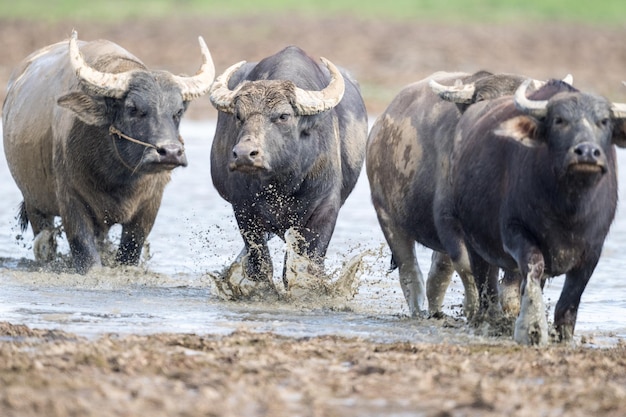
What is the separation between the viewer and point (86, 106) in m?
10.6

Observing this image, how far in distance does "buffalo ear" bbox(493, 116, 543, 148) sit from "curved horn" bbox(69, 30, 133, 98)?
144 inches

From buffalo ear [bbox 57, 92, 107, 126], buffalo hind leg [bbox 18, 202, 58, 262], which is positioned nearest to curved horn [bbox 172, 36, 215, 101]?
buffalo ear [bbox 57, 92, 107, 126]

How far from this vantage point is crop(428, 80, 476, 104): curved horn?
9.13 meters

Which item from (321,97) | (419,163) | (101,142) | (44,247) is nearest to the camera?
(419,163)

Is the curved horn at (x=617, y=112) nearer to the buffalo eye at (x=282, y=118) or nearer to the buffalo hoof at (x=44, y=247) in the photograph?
the buffalo eye at (x=282, y=118)

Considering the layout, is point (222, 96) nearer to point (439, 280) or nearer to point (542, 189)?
point (439, 280)

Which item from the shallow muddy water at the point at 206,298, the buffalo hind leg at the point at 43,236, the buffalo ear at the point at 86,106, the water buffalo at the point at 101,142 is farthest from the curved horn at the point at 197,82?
the buffalo hind leg at the point at 43,236

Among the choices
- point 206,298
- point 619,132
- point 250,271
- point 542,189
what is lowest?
point 206,298

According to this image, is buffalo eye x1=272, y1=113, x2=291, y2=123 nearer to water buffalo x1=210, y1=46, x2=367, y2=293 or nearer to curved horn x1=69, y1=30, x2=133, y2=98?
water buffalo x1=210, y1=46, x2=367, y2=293

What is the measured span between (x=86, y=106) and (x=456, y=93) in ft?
9.92

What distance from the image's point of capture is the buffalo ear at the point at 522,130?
7.88m

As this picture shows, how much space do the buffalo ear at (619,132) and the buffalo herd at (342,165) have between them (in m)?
0.01

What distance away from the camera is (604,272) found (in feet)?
41.7

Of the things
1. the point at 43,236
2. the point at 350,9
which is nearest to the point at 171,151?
the point at 43,236
